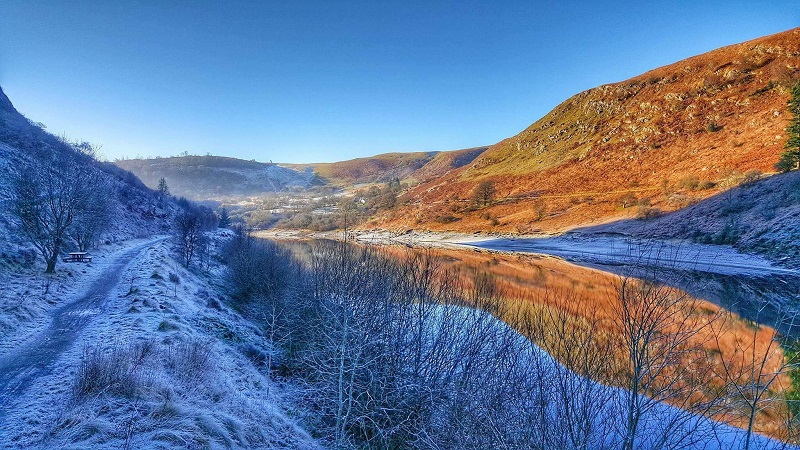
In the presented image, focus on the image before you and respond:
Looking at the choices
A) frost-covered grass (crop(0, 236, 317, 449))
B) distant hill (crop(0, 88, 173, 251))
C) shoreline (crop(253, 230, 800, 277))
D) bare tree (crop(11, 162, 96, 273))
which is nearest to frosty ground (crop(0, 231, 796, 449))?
frost-covered grass (crop(0, 236, 317, 449))

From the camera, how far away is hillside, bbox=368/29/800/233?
44.4 m

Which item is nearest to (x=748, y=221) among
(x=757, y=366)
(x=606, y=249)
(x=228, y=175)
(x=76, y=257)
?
(x=606, y=249)

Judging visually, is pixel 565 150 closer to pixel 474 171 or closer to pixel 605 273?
pixel 474 171

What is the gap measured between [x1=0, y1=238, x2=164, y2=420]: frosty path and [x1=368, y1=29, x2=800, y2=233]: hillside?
49893 millimetres

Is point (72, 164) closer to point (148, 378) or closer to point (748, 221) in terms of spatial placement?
point (148, 378)

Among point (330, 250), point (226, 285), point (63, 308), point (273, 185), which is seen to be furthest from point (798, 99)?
point (273, 185)

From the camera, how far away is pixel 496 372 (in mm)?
7992

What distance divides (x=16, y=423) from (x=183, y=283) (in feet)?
48.4

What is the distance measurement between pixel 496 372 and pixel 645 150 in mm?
69919

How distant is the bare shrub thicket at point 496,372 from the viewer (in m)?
5.31

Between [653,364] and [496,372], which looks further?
[496,372]

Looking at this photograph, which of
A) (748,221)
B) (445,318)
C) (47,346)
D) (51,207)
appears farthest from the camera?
(748,221)

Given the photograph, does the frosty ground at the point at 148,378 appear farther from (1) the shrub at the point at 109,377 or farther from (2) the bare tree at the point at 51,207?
(2) the bare tree at the point at 51,207

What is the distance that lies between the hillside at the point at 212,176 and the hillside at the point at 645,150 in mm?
111891
